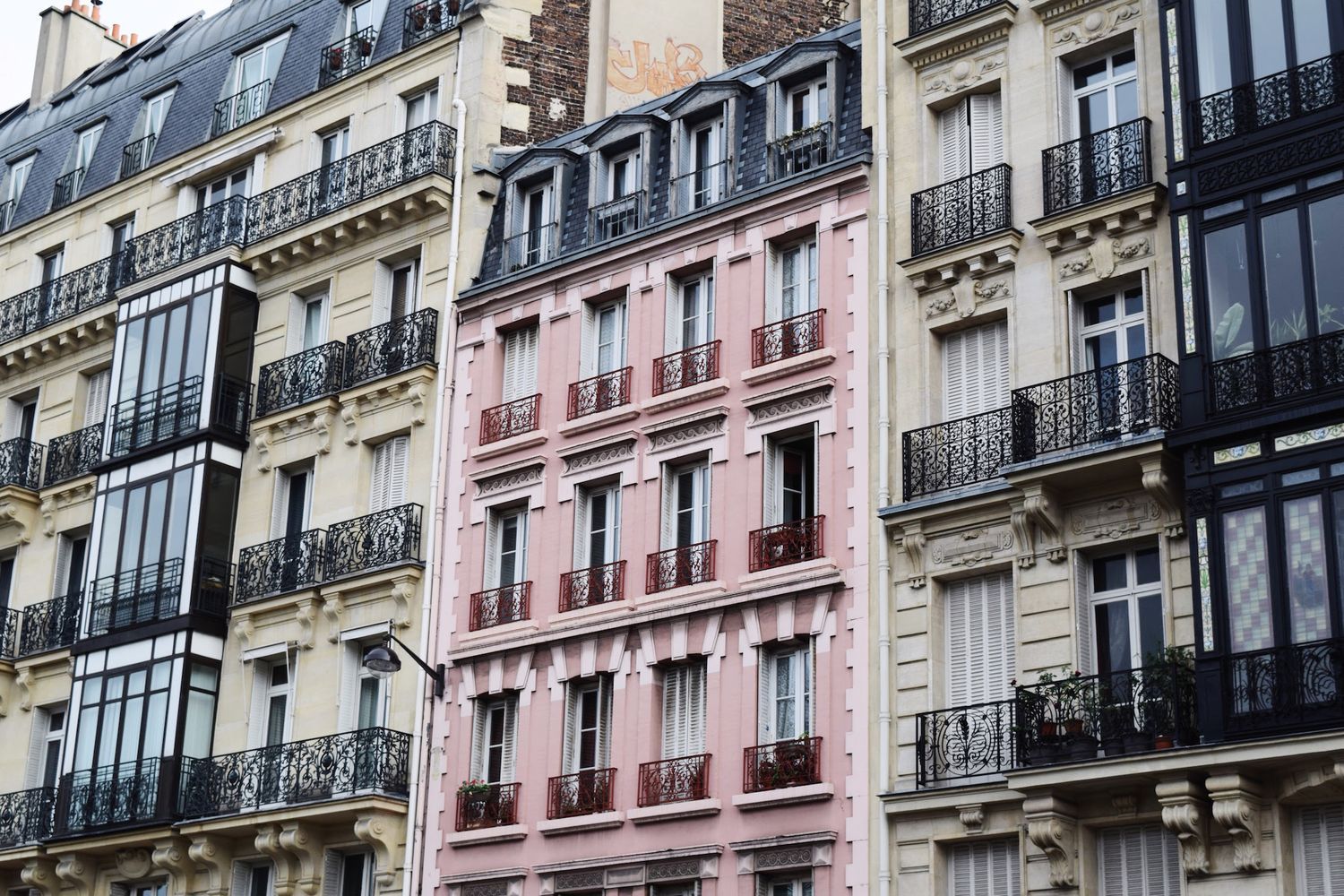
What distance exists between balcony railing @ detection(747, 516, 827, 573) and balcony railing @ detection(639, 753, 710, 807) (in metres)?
2.69

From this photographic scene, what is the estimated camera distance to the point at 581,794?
A: 2889 centimetres

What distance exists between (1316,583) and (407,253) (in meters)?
17.9

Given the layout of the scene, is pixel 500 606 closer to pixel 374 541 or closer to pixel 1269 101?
pixel 374 541

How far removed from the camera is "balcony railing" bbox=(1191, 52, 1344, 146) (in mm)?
23422

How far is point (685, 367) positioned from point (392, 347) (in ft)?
20.8

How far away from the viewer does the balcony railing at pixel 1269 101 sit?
23.4 meters

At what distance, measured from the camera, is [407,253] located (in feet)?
115

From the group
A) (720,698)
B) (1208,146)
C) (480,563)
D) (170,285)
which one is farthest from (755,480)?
(170,285)

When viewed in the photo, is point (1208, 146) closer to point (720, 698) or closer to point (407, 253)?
point (720, 698)

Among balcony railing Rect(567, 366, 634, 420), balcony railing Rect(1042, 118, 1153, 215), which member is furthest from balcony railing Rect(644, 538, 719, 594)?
balcony railing Rect(1042, 118, 1153, 215)

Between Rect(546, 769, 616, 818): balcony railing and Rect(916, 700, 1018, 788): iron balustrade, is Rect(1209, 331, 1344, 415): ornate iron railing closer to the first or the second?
Rect(916, 700, 1018, 788): iron balustrade

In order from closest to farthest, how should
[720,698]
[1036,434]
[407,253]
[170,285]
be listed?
1. [1036,434]
2. [720,698]
3. [407,253]
4. [170,285]

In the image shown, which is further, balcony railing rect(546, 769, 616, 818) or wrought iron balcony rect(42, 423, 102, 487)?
wrought iron balcony rect(42, 423, 102, 487)

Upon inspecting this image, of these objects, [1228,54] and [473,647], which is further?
[473,647]
